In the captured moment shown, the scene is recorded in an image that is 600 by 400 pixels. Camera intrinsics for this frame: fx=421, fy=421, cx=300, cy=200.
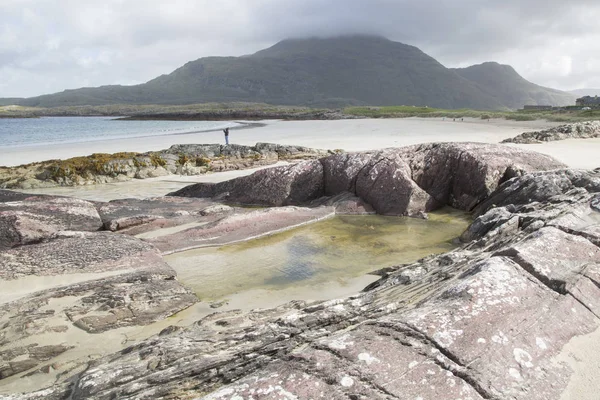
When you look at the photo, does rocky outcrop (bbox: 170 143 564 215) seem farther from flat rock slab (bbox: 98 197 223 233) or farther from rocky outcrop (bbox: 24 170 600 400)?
rocky outcrop (bbox: 24 170 600 400)

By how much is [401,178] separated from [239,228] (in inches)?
183

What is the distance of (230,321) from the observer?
5.00 meters

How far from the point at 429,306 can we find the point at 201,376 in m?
1.96

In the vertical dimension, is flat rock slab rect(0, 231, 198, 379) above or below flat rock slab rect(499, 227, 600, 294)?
below

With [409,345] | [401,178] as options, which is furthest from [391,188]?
[409,345]

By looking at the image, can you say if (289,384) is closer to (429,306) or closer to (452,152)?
(429,306)

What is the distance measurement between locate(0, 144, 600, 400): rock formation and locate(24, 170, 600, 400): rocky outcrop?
0.03 feet

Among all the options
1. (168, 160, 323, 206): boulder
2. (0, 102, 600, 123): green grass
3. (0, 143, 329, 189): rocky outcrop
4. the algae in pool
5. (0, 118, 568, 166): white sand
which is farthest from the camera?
(0, 102, 600, 123): green grass

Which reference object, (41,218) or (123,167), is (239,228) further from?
(123,167)

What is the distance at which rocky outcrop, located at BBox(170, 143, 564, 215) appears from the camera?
1123 cm

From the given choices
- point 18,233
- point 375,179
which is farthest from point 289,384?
point 375,179

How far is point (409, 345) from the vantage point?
3.11 metres

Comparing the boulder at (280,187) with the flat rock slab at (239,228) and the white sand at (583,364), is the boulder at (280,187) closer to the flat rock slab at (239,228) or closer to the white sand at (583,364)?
the flat rock slab at (239,228)

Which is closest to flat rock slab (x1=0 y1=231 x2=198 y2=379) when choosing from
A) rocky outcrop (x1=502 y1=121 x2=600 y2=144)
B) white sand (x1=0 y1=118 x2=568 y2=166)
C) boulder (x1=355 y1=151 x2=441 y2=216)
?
boulder (x1=355 y1=151 x2=441 y2=216)
